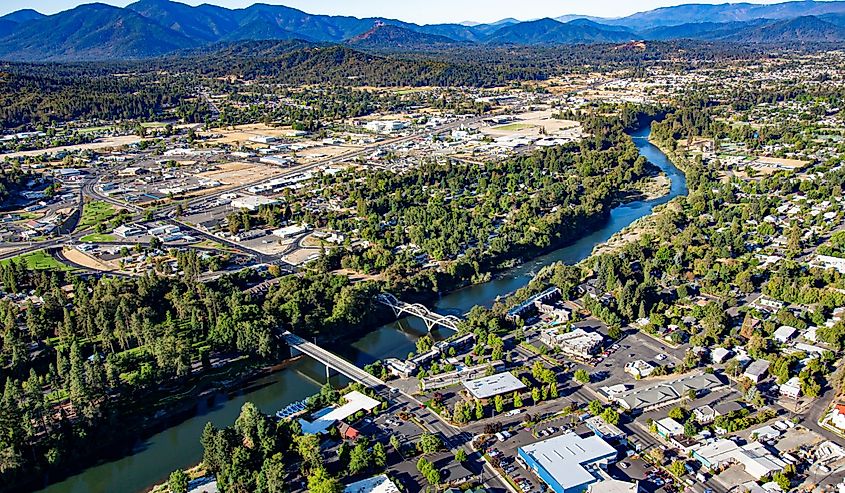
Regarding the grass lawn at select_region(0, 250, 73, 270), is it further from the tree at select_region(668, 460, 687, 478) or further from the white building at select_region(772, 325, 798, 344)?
the white building at select_region(772, 325, 798, 344)

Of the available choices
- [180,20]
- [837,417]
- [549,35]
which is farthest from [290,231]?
[180,20]

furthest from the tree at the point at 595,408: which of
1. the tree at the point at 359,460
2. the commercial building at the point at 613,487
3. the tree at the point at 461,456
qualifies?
the tree at the point at 359,460

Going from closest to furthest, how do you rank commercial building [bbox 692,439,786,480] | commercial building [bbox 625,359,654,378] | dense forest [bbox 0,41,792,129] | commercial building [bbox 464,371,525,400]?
commercial building [bbox 692,439,786,480] < commercial building [bbox 464,371,525,400] < commercial building [bbox 625,359,654,378] < dense forest [bbox 0,41,792,129]

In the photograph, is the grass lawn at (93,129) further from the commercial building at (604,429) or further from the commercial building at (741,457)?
the commercial building at (741,457)

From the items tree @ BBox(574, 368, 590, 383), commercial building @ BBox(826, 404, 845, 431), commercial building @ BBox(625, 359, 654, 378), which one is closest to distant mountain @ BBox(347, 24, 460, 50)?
commercial building @ BBox(625, 359, 654, 378)

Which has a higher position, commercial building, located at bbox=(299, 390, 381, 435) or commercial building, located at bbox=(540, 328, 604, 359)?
commercial building, located at bbox=(540, 328, 604, 359)

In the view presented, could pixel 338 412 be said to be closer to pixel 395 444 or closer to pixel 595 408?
pixel 395 444
